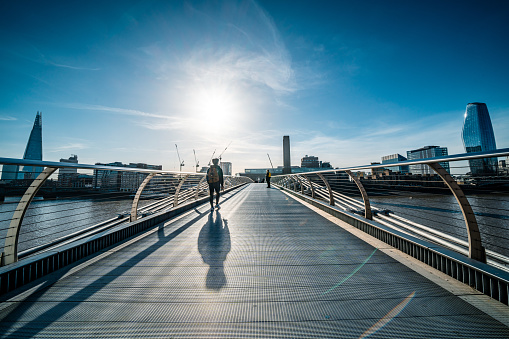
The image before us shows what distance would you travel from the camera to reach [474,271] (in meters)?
1.84

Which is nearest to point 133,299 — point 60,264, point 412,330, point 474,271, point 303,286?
point 60,264

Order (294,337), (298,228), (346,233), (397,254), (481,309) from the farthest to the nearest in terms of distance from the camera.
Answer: (298,228) < (346,233) < (397,254) < (481,309) < (294,337)

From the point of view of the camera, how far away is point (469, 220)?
2111mm

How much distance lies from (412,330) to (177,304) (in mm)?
1639

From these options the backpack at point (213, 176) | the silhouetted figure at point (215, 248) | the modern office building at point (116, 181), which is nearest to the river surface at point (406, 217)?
the modern office building at point (116, 181)

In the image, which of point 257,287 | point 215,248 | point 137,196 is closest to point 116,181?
point 137,196

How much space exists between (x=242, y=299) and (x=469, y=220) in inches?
88.2

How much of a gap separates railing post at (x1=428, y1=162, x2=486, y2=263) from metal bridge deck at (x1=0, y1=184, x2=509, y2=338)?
40cm

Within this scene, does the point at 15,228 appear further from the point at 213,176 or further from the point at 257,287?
the point at 213,176

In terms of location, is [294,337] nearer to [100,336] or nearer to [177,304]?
[177,304]

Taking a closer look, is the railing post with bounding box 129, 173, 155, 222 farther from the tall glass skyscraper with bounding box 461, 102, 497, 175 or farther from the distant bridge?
the tall glass skyscraper with bounding box 461, 102, 497, 175

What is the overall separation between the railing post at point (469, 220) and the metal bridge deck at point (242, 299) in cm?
40

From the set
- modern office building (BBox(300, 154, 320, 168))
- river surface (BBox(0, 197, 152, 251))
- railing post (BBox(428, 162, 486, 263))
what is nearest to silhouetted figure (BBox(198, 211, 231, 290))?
river surface (BBox(0, 197, 152, 251))

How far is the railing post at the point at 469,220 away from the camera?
199cm
